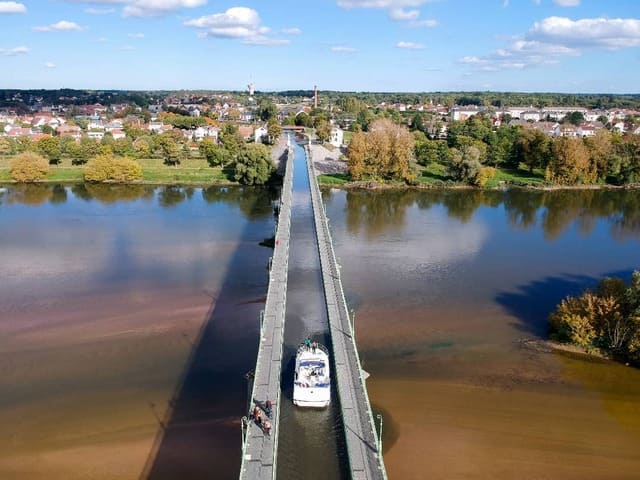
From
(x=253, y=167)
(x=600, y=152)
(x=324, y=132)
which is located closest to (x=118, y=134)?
(x=324, y=132)

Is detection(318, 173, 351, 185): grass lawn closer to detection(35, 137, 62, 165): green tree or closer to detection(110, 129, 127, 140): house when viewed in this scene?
detection(35, 137, 62, 165): green tree

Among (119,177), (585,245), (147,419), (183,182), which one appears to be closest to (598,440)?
(147,419)

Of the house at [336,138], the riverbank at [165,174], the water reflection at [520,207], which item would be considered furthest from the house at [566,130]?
the riverbank at [165,174]

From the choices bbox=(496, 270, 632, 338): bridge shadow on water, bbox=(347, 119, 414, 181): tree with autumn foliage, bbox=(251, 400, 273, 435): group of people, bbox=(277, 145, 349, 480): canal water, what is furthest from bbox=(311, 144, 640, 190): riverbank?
bbox=(251, 400, 273, 435): group of people

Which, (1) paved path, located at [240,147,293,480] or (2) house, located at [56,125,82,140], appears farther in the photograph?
(2) house, located at [56,125,82,140]

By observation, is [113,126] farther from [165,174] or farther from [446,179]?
[446,179]

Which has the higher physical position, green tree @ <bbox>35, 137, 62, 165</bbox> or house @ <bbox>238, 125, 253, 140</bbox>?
house @ <bbox>238, 125, 253, 140</bbox>

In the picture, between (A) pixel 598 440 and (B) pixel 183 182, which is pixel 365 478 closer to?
(A) pixel 598 440
